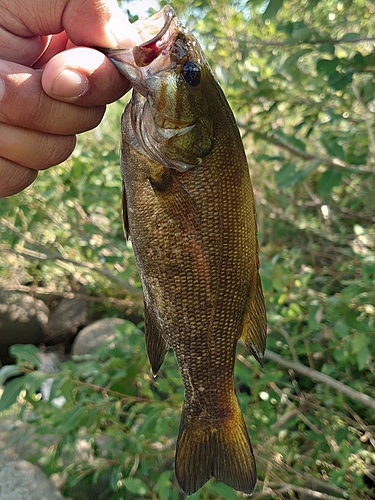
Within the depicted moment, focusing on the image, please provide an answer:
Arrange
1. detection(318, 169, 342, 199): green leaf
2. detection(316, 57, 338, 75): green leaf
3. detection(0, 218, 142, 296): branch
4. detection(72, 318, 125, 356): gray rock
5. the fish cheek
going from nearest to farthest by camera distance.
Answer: the fish cheek < detection(316, 57, 338, 75): green leaf < detection(318, 169, 342, 199): green leaf < detection(0, 218, 142, 296): branch < detection(72, 318, 125, 356): gray rock

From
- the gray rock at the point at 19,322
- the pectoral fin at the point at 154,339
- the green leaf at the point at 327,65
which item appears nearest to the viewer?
the pectoral fin at the point at 154,339

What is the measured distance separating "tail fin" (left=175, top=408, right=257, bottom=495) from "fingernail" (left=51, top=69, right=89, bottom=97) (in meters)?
0.91

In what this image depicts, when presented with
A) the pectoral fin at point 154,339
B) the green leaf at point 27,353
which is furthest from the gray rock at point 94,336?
the pectoral fin at point 154,339

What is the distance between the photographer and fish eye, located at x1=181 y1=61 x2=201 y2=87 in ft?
3.53

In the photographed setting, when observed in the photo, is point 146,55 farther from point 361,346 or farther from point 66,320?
point 66,320

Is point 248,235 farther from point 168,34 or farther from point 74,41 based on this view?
point 74,41

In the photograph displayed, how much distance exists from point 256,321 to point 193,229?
0.31 metres

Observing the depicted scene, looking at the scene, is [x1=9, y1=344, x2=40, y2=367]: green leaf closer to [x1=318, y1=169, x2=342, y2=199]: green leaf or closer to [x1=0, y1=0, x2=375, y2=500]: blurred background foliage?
[x1=0, y1=0, x2=375, y2=500]: blurred background foliage

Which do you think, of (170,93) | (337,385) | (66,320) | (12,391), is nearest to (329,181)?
(337,385)

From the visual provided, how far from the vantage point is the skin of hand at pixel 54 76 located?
40.2 inches

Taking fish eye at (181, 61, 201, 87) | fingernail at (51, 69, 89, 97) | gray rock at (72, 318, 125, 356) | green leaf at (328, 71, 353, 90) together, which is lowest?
gray rock at (72, 318, 125, 356)

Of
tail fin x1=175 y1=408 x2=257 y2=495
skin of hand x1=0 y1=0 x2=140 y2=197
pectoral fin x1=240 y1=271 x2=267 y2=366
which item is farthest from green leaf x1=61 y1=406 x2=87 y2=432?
skin of hand x1=0 y1=0 x2=140 y2=197

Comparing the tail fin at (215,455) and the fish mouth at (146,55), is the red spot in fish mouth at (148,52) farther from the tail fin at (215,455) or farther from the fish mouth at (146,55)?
the tail fin at (215,455)

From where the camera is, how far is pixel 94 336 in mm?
4949
